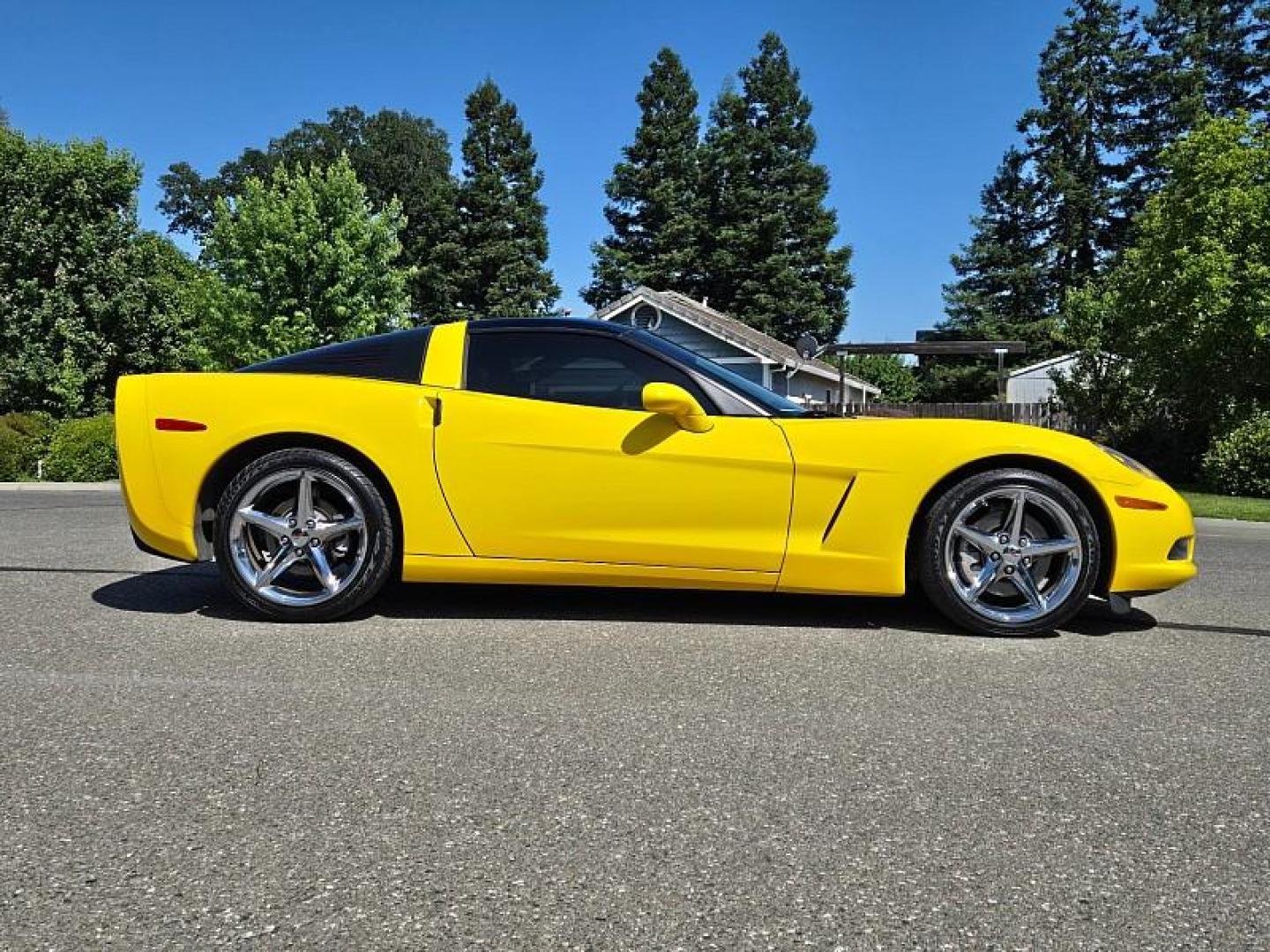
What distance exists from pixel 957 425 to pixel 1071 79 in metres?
54.2

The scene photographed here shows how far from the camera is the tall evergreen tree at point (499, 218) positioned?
1719 inches

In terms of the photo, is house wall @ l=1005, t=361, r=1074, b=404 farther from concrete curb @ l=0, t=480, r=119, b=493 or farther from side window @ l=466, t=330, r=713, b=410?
side window @ l=466, t=330, r=713, b=410

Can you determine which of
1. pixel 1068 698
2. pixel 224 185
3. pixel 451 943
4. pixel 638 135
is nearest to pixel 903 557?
pixel 1068 698

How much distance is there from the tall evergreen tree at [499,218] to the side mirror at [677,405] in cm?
4012

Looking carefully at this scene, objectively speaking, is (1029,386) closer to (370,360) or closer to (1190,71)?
(1190,71)

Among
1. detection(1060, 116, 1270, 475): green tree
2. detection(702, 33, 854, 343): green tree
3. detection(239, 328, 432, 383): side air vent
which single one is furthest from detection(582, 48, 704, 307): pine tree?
detection(239, 328, 432, 383): side air vent

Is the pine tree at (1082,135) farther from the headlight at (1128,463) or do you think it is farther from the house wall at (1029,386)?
the headlight at (1128,463)

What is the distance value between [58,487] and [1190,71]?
178ft

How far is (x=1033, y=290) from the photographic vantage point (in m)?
51.0

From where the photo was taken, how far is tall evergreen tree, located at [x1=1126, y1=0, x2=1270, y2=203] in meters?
47.9

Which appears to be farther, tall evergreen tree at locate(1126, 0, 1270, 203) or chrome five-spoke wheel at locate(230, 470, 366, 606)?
tall evergreen tree at locate(1126, 0, 1270, 203)

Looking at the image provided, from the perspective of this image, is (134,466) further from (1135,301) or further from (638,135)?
(638,135)

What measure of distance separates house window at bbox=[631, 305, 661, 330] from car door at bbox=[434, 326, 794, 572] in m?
25.1

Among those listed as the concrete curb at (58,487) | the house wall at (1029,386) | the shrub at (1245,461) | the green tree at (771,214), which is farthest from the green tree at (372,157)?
the shrub at (1245,461)
